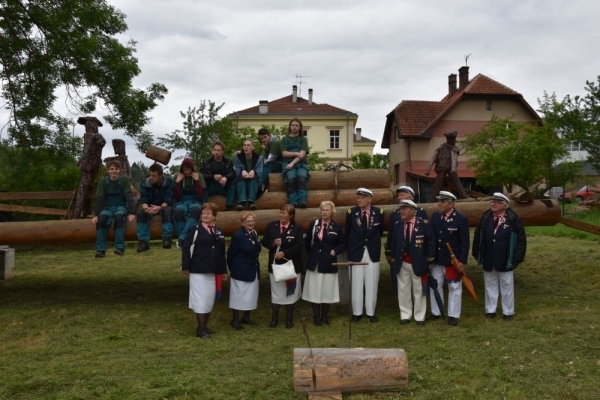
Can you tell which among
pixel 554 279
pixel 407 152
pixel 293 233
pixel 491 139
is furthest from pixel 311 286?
pixel 407 152

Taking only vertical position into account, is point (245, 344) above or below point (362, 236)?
below

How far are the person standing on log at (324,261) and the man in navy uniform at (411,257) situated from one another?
0.77 meters

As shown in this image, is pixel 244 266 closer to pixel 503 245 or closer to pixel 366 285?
pixel 366 285

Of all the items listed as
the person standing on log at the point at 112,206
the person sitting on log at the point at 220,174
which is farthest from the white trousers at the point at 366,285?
the person standing on log at the point at 112,206

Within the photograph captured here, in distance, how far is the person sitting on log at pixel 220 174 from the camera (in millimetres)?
8492

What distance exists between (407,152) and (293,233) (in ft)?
83.9

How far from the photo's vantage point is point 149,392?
502cm

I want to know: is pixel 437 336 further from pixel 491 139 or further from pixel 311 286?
pixel 491 139

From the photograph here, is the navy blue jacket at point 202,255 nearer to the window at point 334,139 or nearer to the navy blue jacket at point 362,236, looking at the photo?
the navy blue jacket at point 362,236

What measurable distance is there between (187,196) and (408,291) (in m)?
3.41

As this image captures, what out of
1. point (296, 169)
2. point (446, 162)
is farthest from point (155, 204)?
point (446, 162)

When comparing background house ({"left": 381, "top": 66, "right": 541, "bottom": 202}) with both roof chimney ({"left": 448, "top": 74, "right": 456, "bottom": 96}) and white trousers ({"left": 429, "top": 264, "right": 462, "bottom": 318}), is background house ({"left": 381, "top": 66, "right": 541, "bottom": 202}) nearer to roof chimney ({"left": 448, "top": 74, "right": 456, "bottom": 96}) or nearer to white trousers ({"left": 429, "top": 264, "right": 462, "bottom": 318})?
roof chimney ({"left": 448, "top": 74, "right": 456, "bottom": 96})

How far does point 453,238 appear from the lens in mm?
7750

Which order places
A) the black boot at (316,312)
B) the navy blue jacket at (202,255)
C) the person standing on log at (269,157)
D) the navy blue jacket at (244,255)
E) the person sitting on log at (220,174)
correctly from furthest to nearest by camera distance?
the person standing on log at (269,157), the person sitting on log at (220,174), the black boot at (316,312), the navy blue jacket at (244,255), the navy blue jacket at (202,255)
